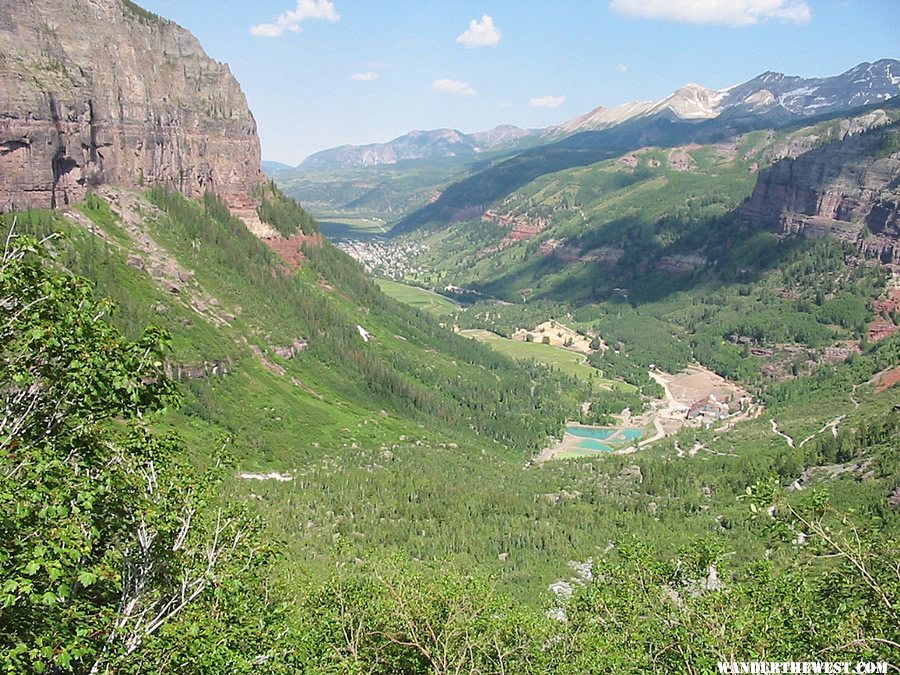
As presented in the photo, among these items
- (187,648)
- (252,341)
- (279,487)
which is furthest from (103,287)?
(187,648)

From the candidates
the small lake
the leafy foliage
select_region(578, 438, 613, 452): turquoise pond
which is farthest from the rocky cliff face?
the leafy foliage

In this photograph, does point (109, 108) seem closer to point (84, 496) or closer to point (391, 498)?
point (391, 498)

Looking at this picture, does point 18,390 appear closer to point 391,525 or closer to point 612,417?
point 391,525

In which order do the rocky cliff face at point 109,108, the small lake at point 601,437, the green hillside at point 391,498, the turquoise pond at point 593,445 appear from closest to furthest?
the green hillside at point 391,498 < the rocky cliff face at point 109,108 < the turquoise pond at point 593,445 < the small lake at point 601,437

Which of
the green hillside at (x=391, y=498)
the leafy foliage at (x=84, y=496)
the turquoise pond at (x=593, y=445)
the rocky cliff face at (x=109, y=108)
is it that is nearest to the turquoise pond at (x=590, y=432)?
the turquoise pond at (x=593, y=445)

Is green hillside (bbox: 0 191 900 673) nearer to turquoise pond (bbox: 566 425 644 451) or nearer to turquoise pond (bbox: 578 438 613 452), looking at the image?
turquoise pond (bbox: 566 425 644 451)

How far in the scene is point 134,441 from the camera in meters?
21.3

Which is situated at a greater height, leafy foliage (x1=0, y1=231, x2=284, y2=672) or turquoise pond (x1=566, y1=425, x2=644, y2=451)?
leafy foliage (x1=0, y1=231, x2=284, y2=672)

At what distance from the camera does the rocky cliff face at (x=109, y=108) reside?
108812 millimetres

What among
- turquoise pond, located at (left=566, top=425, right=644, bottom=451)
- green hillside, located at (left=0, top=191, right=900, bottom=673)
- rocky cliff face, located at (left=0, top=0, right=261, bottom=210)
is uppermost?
rocky cliff face, located at (left=0, top=0, right=261, bottom=210)

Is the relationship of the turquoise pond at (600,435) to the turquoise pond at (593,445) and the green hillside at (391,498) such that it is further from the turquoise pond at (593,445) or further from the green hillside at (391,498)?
the green hillside at (391,498)

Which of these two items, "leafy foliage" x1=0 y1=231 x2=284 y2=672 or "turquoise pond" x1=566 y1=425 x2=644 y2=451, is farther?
"turquoise pond" x1=566 y1=425 x2=644 y2=451

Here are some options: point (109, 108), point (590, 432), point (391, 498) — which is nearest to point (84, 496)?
point (391, 498)

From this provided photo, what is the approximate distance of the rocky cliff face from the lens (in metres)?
109
